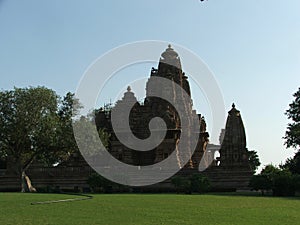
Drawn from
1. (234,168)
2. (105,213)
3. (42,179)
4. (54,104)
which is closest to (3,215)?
(105,213)

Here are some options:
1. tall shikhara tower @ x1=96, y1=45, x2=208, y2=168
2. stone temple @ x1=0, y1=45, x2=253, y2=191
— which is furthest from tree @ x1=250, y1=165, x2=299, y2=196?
tall shikhara tower @ x1=96, y1=45, x2=208, y2=168

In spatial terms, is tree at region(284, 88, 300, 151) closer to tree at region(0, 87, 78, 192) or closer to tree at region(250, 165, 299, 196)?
tree at region(250, 165, 299, 196)

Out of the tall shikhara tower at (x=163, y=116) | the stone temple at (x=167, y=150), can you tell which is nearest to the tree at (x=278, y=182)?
the stone temple at (x=167, y=150)

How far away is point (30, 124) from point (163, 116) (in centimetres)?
1821

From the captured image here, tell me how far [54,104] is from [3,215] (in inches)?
959

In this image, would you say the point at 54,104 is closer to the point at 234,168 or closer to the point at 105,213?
the point at 234,168

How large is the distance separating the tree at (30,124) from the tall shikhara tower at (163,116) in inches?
538

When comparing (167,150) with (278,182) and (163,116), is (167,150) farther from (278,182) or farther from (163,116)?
(278,182)

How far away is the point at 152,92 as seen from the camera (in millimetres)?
55750

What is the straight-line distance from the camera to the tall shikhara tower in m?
51.2

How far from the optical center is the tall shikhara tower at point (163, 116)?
168ft

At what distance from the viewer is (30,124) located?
38.0m

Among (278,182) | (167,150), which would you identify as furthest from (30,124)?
(278,182)

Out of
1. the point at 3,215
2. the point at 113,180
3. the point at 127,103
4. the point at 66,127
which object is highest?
the point at 127,103
